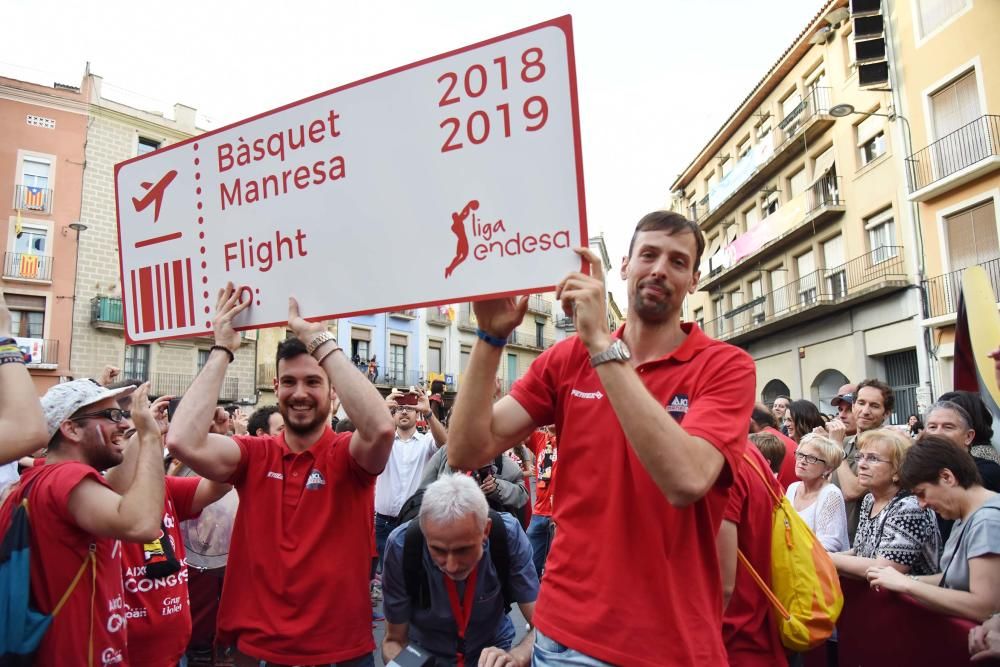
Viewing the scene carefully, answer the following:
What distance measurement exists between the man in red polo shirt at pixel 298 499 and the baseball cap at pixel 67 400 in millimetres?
327

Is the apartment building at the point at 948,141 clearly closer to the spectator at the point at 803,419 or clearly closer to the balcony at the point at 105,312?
the spectator at the point at 803,419

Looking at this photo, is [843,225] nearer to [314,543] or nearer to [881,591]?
[881,591]

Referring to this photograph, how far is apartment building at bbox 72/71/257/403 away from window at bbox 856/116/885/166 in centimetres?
2195

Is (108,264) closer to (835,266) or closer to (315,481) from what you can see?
(835,266)

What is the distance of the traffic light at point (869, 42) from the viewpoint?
59.2 feet

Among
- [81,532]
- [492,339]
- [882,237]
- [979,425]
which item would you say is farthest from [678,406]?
[882,237]

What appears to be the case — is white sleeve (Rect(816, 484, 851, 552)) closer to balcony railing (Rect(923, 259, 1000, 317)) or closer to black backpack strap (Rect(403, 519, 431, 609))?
black backpack strap (Rect(403, 519, 431, 609))

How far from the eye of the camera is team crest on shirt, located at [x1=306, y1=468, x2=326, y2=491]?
9.55 feet

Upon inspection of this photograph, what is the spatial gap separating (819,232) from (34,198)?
2796cm

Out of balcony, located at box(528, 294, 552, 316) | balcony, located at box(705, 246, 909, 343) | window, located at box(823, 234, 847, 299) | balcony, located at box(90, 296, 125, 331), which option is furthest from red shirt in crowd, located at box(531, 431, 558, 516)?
balcony, located at box(528, 294, 552, 316)

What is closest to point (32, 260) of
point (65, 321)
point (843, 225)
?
point (65, 321)

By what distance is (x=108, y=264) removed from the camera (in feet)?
92.7

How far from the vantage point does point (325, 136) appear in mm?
2658

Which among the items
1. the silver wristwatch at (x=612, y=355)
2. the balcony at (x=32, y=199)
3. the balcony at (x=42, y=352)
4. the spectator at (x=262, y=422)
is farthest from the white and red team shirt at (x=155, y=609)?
the balcony at (x=32, y=199)
